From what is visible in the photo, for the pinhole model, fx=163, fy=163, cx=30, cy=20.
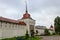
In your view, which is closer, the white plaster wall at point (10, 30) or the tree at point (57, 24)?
the white plaster wall at point (10, 30)

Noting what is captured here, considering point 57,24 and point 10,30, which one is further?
point 57,24

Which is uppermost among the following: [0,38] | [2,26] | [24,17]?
[24,17]

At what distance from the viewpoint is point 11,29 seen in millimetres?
26531

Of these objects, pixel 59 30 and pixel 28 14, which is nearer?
pixel 28 14

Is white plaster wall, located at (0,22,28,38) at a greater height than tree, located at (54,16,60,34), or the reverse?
tree, located at (54,16,60,34)

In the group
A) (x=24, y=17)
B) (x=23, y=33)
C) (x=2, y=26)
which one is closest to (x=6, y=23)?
(x=2, y=26)

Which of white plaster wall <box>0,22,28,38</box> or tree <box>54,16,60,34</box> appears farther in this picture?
tree <box>54,16,60,34</box>

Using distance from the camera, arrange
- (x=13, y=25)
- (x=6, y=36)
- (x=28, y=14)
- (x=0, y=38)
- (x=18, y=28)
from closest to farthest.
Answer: (x=0, y=38) → (x=6, y=36) → (x=13, y=25) → (x=18, y=28) → (x=28, y=14)

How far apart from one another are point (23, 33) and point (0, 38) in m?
10.4

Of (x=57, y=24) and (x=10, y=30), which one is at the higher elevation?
(x=57, y=24)

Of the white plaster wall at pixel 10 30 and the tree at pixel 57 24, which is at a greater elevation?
the tree at pixel 57 24

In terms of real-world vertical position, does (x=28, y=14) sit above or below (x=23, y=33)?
above

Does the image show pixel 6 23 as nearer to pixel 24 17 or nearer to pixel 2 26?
pixel 2 26

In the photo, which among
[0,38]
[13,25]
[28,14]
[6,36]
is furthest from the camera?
[28,14]
